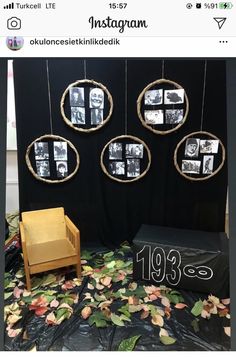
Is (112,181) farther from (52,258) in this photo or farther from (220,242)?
(220,242)

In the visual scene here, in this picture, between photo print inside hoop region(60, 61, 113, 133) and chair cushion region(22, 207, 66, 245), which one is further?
photo print inside hoop region(60, 61, 113, 133)

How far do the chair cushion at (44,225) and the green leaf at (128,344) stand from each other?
1.20 meters

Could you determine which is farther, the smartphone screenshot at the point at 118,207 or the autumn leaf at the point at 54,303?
the autumn leaf at the point at 54,303

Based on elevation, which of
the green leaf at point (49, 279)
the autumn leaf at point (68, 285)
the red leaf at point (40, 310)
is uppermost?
the green leaf at point (49, 279)

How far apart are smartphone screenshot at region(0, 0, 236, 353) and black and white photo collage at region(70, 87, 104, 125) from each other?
0.01 m

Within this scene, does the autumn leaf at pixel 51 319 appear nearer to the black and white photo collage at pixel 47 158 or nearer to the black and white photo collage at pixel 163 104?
the black and white photo collage at pixel 47 158

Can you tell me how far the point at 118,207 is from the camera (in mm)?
3018

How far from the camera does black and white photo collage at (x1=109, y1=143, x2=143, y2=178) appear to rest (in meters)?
2.88

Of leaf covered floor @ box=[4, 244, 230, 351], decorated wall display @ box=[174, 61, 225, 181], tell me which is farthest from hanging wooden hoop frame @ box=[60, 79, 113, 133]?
leaf covered floor @ box=[4, 244, 230, 351]

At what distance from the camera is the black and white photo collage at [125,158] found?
9.43ft
